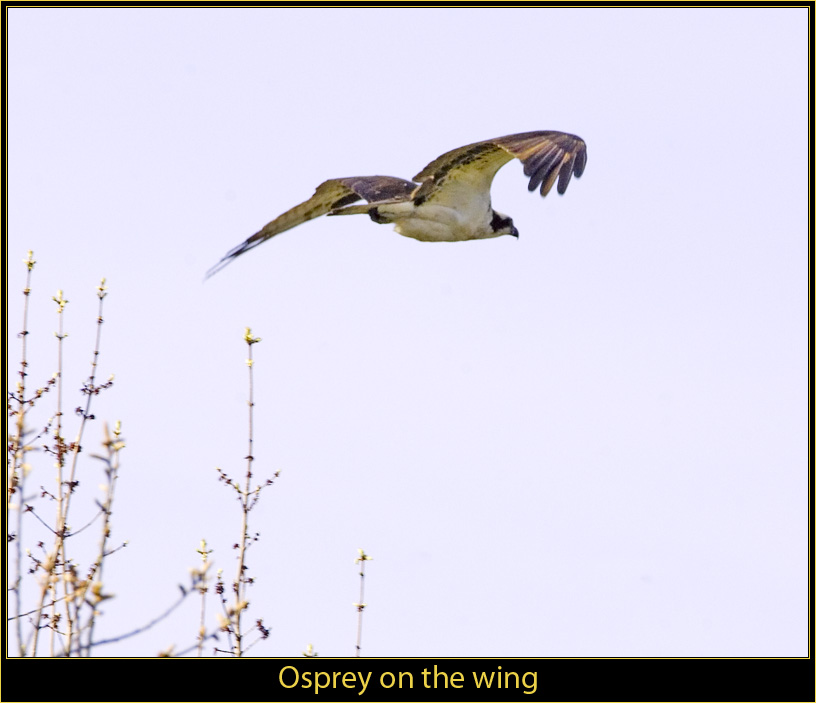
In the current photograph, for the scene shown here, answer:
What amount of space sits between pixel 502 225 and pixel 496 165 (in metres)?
1.72

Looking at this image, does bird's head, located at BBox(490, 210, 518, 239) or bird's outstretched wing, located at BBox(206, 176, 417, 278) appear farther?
bird's head, located at BBox(490, 210, 518, 239)

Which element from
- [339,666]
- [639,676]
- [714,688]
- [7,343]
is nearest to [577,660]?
[639,676]

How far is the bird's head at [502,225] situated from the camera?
10.3 m

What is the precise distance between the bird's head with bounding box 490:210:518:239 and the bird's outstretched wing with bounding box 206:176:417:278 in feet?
4.42

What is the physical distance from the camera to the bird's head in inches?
405

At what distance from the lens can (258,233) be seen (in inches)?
342

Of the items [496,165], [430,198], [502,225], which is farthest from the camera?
[502,225]

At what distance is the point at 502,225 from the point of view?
10492mm

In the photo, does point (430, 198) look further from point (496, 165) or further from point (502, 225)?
point (502, 225)

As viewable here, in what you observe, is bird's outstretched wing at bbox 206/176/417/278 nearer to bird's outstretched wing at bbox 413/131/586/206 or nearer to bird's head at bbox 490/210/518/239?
bird's outstretched wing at bbox 413/131/586/206

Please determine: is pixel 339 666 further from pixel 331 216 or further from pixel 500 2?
pixel 500 2

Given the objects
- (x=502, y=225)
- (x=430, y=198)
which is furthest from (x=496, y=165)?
(x=502, y=225)

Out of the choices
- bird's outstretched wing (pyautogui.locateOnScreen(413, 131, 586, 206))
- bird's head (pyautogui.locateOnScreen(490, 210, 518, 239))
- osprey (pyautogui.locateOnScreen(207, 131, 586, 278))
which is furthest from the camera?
bird's head (pyautogui.locateOnScreen(490, 210, 518, 239))

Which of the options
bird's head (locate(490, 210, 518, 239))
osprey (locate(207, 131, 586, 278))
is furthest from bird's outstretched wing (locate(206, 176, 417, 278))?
bird's head (locate(490, 210, 518, 239))
